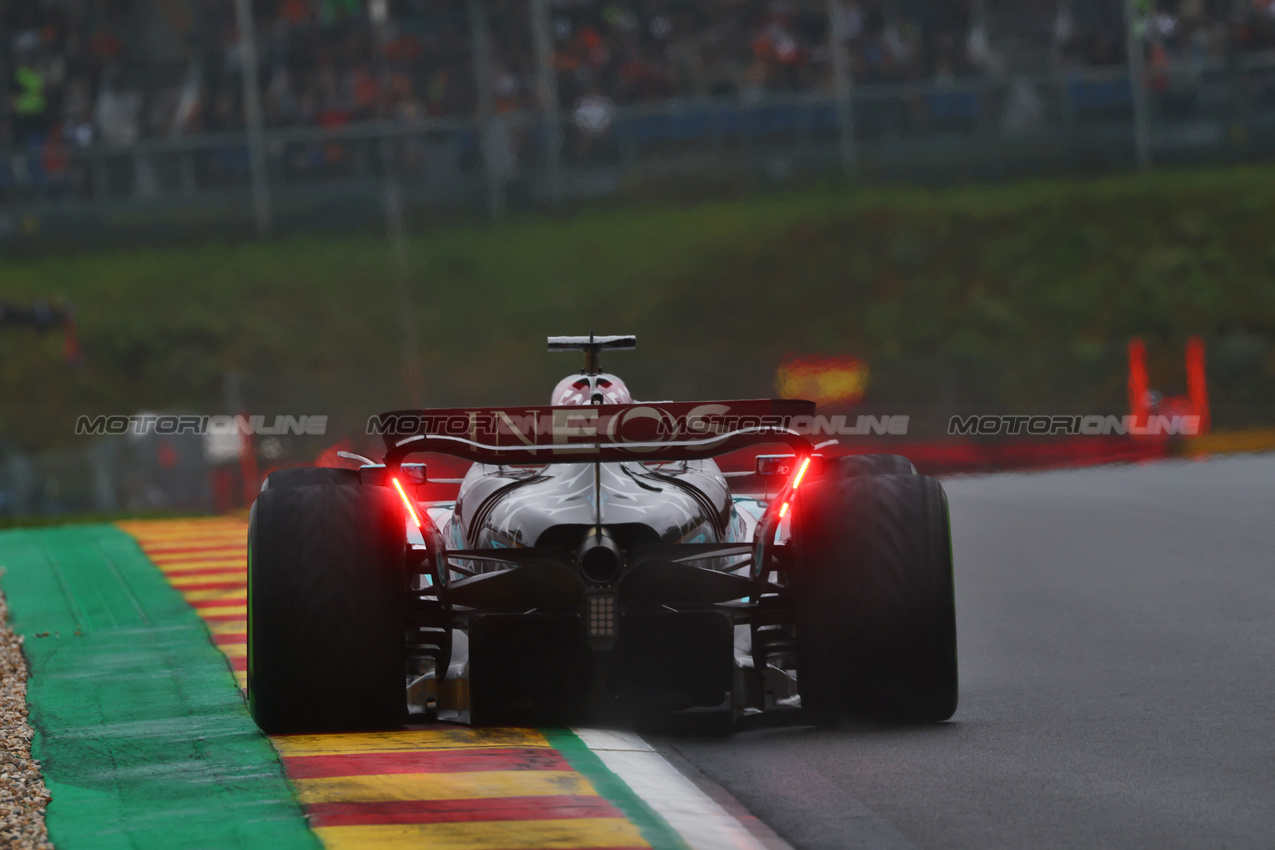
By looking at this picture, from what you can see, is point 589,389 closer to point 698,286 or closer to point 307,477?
point 307,477

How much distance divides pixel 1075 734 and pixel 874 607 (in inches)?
31.8

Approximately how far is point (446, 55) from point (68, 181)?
6.22 metres

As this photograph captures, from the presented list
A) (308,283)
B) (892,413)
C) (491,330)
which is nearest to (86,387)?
(308,283)

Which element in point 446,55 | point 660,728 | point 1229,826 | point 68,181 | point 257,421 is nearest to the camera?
point 1229,826

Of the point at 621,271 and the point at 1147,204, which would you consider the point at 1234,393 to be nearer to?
the point at 1147,204

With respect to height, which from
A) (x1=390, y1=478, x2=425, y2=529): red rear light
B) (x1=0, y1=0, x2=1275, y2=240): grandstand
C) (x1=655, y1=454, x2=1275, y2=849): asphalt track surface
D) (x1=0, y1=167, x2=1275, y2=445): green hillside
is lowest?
(x1=655, y1=454, x2=1275, y2=849): asphalt track surface

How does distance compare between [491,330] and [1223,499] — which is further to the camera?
[491,330]

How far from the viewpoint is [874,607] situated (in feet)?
19.7

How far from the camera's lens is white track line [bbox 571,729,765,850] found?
462cm

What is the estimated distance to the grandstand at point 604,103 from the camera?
2584 centimetres

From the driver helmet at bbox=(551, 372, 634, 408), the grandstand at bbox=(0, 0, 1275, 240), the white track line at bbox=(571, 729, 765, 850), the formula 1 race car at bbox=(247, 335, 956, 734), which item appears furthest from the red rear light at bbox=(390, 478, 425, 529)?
the grandstand at bbox=(0, 0, 1275, 240)

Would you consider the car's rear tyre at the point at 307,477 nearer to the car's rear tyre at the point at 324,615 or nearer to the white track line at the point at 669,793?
the car's rear tyre at the point at 324,615

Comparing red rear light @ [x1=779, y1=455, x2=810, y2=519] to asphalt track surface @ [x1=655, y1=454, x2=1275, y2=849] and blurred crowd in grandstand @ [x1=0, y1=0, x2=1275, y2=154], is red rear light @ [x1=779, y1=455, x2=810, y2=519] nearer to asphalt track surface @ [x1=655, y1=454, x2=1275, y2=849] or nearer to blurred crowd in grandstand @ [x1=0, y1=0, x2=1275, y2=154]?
asphalt track surface @ [x1=655, y1=454, x2=1275, y2=849]

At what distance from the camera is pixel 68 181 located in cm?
2667
